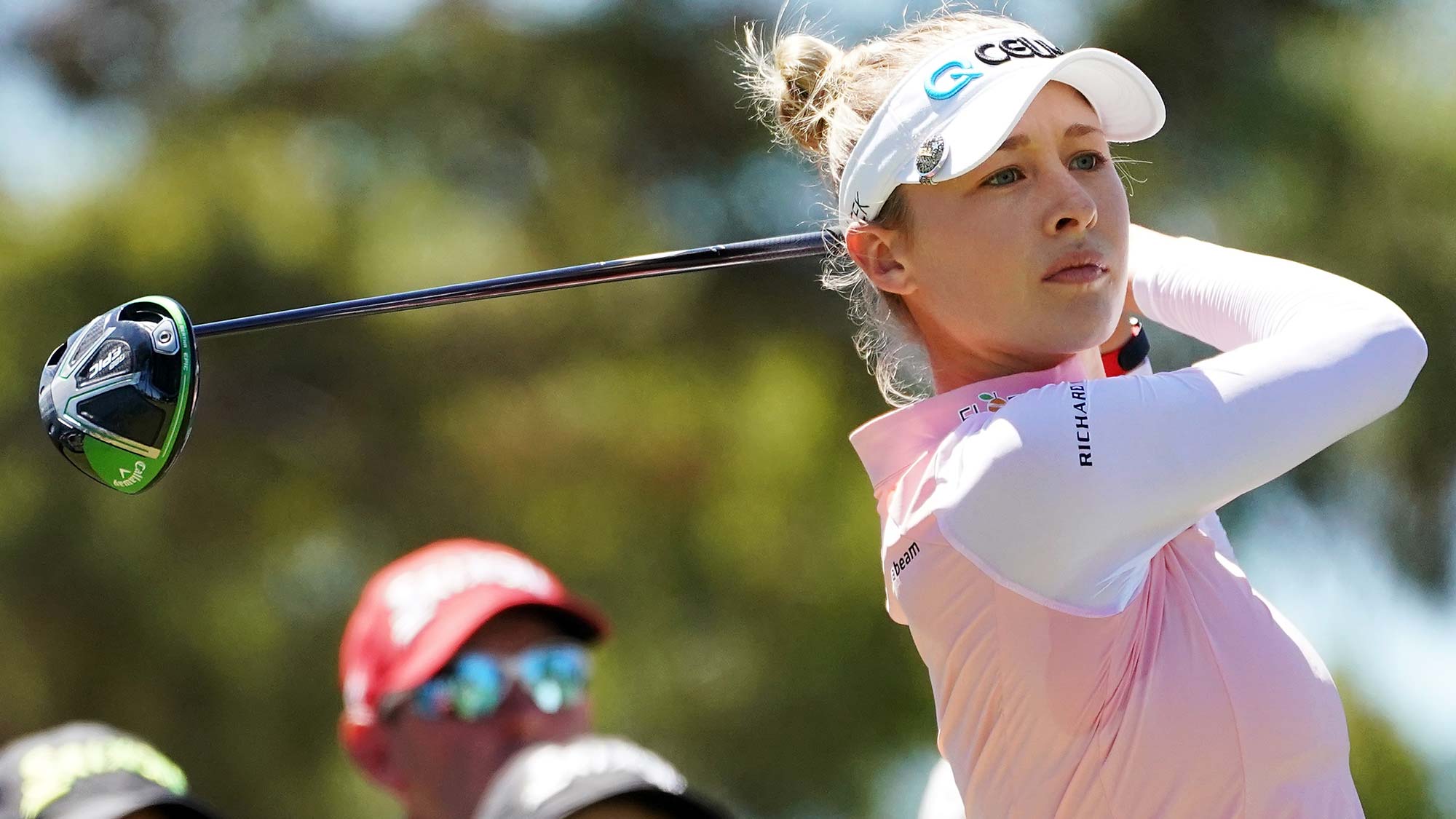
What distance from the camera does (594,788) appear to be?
1.91 meters

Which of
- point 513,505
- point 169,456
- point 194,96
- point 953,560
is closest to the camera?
point 953,560

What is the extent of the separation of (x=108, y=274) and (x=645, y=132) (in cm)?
174

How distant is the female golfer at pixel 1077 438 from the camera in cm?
170

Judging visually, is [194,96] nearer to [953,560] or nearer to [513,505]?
[513,505]

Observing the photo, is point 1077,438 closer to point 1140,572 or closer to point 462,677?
point 1140,572

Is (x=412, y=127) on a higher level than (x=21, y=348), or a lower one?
higher

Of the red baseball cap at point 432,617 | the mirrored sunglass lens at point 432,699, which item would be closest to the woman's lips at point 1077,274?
the red baseball cap at point 432,617

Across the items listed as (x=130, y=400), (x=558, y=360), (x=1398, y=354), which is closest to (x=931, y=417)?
(x=1398, y=354)

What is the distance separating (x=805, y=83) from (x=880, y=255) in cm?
32

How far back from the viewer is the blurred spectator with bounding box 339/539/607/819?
3023mm

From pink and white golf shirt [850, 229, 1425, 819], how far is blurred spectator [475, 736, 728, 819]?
1.01 feet

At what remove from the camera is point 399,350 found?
19.4 feet

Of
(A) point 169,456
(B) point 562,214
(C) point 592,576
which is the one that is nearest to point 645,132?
(B) point 562,214

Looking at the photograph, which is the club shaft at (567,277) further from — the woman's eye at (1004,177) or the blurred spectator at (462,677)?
the blurred spectator at (462,677)
